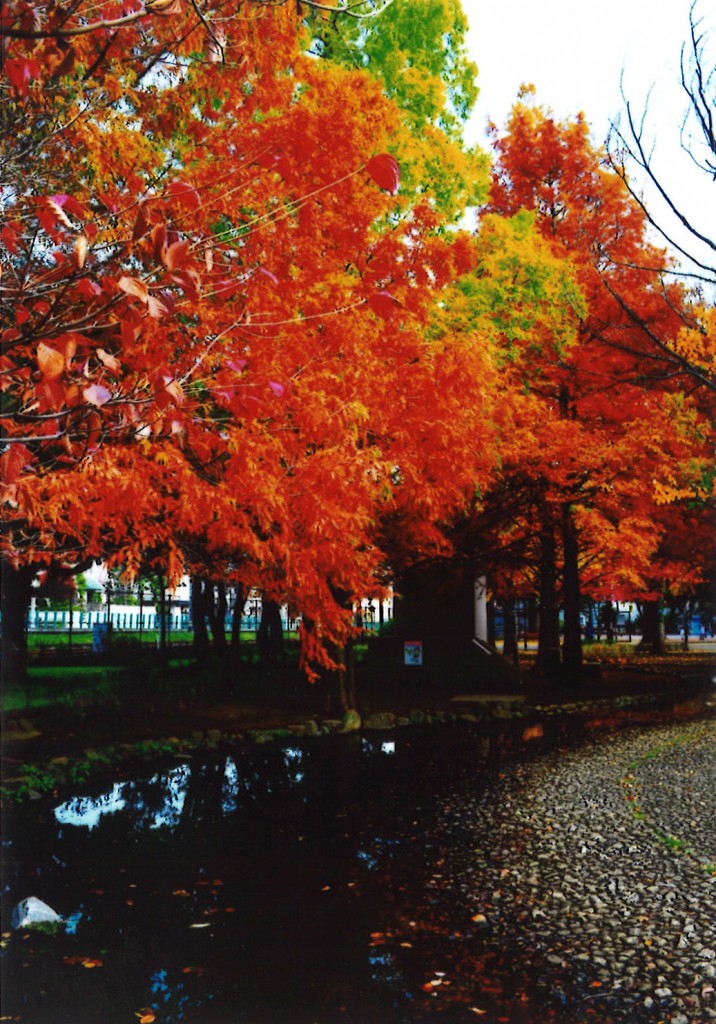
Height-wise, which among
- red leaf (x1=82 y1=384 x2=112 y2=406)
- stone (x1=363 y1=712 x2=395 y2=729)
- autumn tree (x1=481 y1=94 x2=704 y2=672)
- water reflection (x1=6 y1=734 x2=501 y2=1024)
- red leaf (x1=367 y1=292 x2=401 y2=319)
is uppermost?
autumn tree (x1=481 y1=94 x2=704 y2=672)

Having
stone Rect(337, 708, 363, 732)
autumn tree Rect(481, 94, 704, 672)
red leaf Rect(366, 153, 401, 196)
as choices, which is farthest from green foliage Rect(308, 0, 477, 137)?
red leaf Rect(366, 153, 401, 196)

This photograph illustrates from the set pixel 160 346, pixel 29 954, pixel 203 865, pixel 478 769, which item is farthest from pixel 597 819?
pixel 160 346

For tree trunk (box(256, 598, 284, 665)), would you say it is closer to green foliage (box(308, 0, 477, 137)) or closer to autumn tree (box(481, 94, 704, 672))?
autumn tree (box(481, 94, 704, 672))

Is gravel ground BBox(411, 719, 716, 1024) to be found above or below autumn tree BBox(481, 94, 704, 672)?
below

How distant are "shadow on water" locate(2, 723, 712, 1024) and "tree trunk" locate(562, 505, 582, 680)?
1221 cm

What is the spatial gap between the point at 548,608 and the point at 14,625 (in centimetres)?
1368

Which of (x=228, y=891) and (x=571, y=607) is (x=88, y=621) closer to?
(x=571, y=607)

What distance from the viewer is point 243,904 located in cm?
575

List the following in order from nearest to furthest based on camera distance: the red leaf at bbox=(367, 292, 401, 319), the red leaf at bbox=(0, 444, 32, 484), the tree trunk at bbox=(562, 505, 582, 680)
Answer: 1. the red leaf at bbox=(0, 444, 32, 484)
2. the red leaf at bbox=(367, 292, 401, 319)
3. the tree trunk at bbox=(562, 505, 582, 680)

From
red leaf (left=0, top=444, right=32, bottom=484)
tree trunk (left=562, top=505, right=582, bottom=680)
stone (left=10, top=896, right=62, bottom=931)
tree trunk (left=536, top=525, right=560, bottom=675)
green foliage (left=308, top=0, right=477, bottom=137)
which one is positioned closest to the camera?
red leaf (left=0, top=444, right=32, bottom=484)

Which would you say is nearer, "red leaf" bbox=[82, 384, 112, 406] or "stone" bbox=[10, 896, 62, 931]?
"red leaf" bbox=[82, 384, 112, 406]

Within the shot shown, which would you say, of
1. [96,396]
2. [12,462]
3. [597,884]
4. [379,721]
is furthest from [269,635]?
[96,396]

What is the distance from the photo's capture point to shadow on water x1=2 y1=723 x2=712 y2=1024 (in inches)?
170

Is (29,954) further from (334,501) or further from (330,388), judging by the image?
(330,388)
